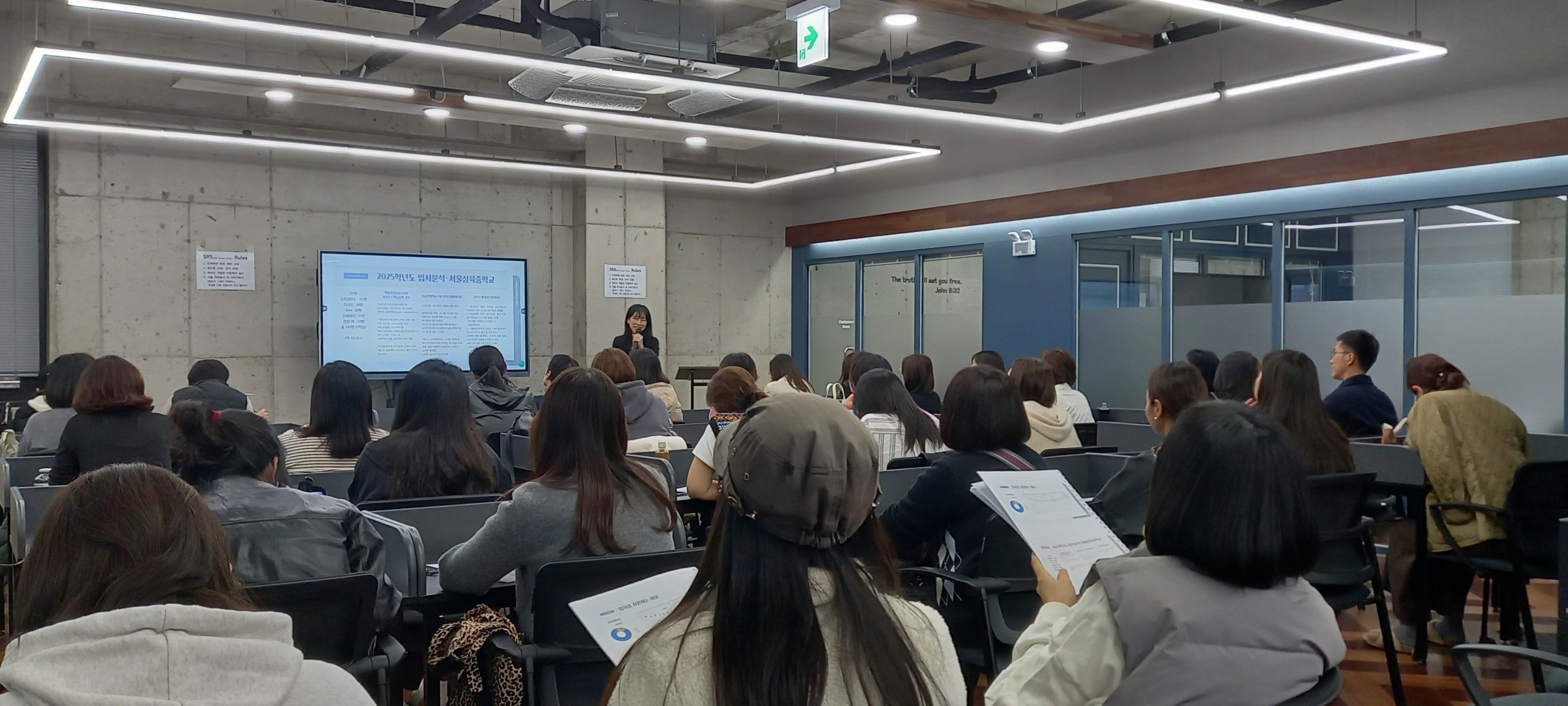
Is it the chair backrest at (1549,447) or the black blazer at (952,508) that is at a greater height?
the black blazer at (952,508)

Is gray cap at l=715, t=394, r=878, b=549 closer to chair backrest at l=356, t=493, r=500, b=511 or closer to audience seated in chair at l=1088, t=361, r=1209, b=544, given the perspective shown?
audience seated in chair at l=1088, t=361, r=1209, b=544

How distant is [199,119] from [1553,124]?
10.5 meters

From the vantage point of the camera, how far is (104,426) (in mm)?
4102

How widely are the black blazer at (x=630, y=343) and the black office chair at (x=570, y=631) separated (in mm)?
7611

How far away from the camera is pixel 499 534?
257 cm

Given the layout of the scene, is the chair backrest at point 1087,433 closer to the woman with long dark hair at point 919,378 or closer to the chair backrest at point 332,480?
the woman with long dark hair at point 919,378

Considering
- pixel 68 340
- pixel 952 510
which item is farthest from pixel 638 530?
pixel 68 340

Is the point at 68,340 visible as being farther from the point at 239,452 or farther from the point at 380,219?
the point at 239,452

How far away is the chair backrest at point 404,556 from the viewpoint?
2.79m

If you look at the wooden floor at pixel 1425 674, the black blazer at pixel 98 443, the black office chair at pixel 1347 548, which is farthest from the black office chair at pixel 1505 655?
the black blazer at pixel 98 443

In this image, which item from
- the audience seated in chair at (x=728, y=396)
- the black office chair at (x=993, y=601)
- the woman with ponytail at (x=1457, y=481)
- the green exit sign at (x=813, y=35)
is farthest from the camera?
the green exit sign at (x=813, y=35)

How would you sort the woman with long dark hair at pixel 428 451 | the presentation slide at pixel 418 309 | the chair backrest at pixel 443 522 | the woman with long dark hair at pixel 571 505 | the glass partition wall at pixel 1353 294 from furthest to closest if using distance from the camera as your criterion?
1. the presentation slide at pixel 418 309
2. the glass partition wall at pixel 1353 294
3. the woman with long dark hair at pixel 428 451
4. the chair backrest at pixel 443 522
5. the woman with long dark hair at pixel 571 505

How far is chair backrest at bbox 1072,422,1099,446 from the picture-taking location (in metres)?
6.11

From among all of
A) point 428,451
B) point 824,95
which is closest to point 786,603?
point 428,451
